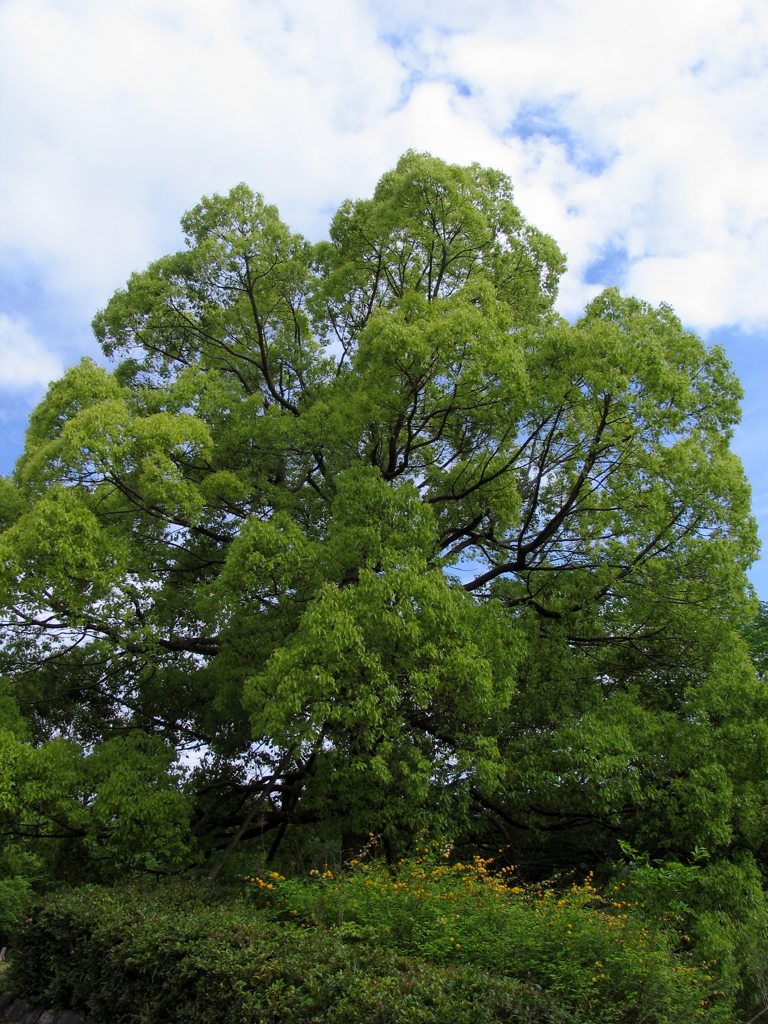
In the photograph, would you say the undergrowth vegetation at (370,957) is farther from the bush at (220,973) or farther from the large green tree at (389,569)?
the large green tree at (389,569)

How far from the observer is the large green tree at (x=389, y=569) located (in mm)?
7633

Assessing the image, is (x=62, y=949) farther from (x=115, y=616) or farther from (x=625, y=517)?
(x=625, y=517)

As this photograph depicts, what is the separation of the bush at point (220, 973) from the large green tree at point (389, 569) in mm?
1478

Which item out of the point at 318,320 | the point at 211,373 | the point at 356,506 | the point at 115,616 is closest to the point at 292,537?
the point at 356,506

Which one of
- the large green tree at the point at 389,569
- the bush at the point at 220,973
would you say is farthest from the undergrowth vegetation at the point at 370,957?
the large green tree at the point at 389,569

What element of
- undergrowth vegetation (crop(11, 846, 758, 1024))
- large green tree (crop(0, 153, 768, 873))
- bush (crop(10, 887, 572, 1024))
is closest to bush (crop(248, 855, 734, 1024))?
undergrowth vegetation (crop(11, 846, 758, 1024))

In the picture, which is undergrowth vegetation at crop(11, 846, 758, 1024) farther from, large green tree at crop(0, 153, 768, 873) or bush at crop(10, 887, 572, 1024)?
large green tree at crop(0, 153, 768, 873)

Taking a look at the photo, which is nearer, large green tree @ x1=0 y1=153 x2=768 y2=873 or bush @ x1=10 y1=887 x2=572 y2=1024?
bush @ x1=10 y1=887 x2=572 y2=1024

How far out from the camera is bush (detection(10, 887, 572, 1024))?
143 inches

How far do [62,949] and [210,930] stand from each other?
7.01ft

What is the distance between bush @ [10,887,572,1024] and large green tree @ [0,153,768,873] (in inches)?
58.2

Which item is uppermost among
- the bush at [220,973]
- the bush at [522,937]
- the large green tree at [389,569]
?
the large green tree at [389,569]

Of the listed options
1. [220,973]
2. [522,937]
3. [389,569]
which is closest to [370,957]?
[220,973]

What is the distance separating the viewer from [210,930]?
4.89 m
